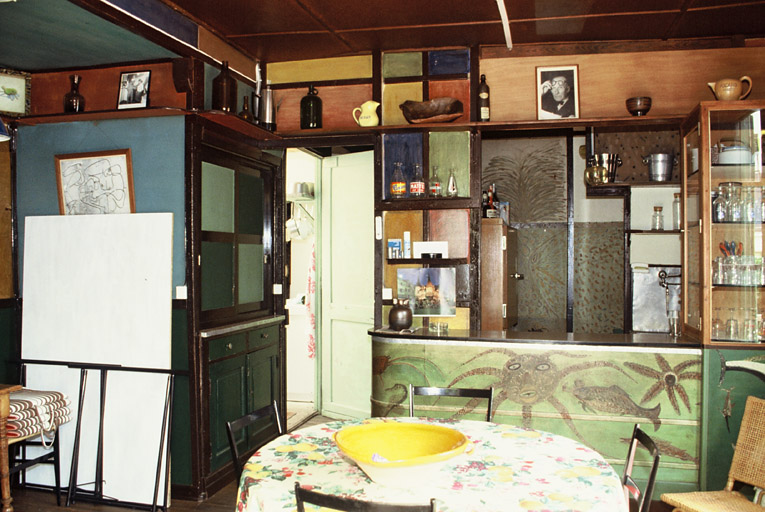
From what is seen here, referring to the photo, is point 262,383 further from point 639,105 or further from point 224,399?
point 639,105

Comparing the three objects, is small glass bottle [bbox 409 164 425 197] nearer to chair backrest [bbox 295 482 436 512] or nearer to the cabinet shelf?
the cabinet shelf

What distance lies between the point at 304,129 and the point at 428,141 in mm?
1011

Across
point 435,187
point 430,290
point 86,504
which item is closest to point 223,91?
point 435,187

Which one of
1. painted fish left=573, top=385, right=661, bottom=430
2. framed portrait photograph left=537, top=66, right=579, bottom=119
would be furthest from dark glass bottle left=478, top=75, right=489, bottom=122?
painted fish left=573, top=385, right=661, bottom=430

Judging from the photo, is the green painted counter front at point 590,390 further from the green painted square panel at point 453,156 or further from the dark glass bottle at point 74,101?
the dark glass bottle at point 74,101

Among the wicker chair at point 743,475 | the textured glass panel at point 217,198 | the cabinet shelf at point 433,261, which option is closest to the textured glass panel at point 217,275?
the textured glass panel at point 217,198

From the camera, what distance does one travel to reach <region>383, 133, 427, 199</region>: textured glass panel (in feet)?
16.0

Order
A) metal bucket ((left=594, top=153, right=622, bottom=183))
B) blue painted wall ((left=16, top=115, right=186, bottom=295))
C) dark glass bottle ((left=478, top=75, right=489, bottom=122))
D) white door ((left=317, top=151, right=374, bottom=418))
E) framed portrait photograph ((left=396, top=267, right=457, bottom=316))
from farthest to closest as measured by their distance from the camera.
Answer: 1. white door ((left=317, top=151, right=374, bottom=418))
2. metal bucket ((left=594, top=153, right=622, bottom=183))
3. framed portrait photograph ((left=396, top=267, right=457, bottom=316))
4. dark glass bottle ((left=478, top=75, right=489, bottom=122))
5. blue painted wall ((left=16, top=115, right=186, bottom=295))

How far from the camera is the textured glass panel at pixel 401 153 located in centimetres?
487

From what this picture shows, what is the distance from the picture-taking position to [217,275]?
4.61 meters

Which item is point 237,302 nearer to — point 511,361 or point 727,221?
point 511,361

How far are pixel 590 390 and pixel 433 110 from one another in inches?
90.6

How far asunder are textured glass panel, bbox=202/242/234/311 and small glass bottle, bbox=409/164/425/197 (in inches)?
58.1

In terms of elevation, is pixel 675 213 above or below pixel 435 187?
below
